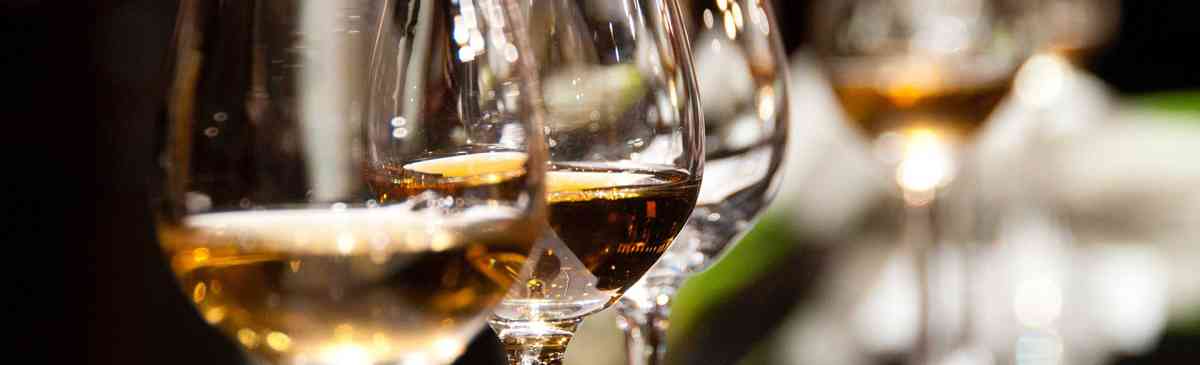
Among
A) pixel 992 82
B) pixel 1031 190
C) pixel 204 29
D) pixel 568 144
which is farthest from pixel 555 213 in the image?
pixel 1031 190

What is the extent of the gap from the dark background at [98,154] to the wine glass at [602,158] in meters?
1.37

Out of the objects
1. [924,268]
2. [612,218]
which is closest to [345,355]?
[612,218]

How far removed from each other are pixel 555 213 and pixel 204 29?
14cm

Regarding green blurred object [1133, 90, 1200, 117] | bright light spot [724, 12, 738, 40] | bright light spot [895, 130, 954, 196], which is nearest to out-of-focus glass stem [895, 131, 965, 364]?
bright light spot [895, 130, 954, 196]

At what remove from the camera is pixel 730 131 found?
2.08 feet

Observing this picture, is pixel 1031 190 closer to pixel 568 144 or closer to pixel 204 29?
pixel 568 144

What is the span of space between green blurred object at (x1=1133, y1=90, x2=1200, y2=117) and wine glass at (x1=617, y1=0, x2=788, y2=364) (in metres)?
1.02

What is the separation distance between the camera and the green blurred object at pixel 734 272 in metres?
1.20

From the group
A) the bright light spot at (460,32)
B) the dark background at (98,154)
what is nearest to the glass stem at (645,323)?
the bright light spot at (460,32)

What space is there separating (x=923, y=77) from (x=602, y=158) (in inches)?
27.3

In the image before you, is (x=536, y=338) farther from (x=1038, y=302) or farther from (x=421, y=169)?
(x=1038, y=302)

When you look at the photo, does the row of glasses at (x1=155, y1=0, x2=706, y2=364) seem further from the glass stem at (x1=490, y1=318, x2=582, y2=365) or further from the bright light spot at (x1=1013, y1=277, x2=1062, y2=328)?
the bright light spot at (x1=1013, y1=277, x2=1062, y2=328)

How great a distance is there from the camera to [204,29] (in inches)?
14.3

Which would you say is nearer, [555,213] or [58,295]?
[555,213]
